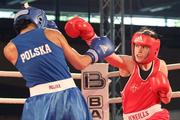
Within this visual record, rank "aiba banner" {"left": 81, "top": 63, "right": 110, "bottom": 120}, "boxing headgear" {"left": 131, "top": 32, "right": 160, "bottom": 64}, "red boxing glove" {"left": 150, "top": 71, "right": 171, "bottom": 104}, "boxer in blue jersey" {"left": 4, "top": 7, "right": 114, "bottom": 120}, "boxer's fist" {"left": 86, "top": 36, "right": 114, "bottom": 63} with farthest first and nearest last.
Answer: "aiba banner" {"left": 81, "top": 63, "right": 110, "bottom": 120} < "boxing headgear" {"left": 131, "top": 32, "right": 160, "bottom": 64} < "red boxing glove" {"left": 150, "top": 71, "right": 171, "bottom": 104} < "boxer's fist" {"left": 86, "top": 36, "right": 114, "bottom": 63} < "boxer in blue jersey" {"left": 4, "top": 7, "right": 114, "bottom": 120}

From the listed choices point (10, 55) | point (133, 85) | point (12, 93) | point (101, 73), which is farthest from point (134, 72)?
point (12, 93)

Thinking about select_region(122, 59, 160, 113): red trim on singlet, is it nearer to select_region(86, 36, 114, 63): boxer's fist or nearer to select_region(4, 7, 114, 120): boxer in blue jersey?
select_region(86, 36, 114, 63): boxer's fist

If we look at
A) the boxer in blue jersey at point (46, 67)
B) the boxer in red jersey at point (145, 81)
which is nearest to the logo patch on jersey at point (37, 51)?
the boxer in blue jersey at point (46, 67)

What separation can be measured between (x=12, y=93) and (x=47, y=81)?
5.72 metres

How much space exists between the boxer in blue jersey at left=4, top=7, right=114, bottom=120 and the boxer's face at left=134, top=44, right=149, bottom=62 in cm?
49

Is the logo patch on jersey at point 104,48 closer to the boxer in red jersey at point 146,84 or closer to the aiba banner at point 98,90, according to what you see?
the boxer in red jersey at point 146,84

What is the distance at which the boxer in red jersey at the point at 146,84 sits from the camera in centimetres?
237

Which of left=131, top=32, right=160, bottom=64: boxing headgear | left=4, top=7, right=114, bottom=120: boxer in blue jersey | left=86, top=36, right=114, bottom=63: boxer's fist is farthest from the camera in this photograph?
left=131, top=32, right=160, bottom=64: boxing headgear

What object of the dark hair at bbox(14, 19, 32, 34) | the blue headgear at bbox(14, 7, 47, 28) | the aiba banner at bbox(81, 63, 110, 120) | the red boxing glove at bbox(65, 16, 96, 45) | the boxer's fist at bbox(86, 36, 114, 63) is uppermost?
the blue headgear at bbox(14, 7, 47, 28)

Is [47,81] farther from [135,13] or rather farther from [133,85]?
[135,13]

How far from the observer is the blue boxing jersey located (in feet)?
6.40

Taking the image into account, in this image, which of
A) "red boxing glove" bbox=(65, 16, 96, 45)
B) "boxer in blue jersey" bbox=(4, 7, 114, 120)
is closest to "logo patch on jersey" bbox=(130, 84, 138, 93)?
"red boxing glove" bbox=(65, 16, 96, 45)

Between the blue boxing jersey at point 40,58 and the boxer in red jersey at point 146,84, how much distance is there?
570 mm

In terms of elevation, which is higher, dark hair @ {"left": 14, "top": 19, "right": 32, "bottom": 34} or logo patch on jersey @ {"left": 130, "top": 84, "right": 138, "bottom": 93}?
dark hair @ {"left": 14, "top": 19, "right": 32, "bottom": 34}
